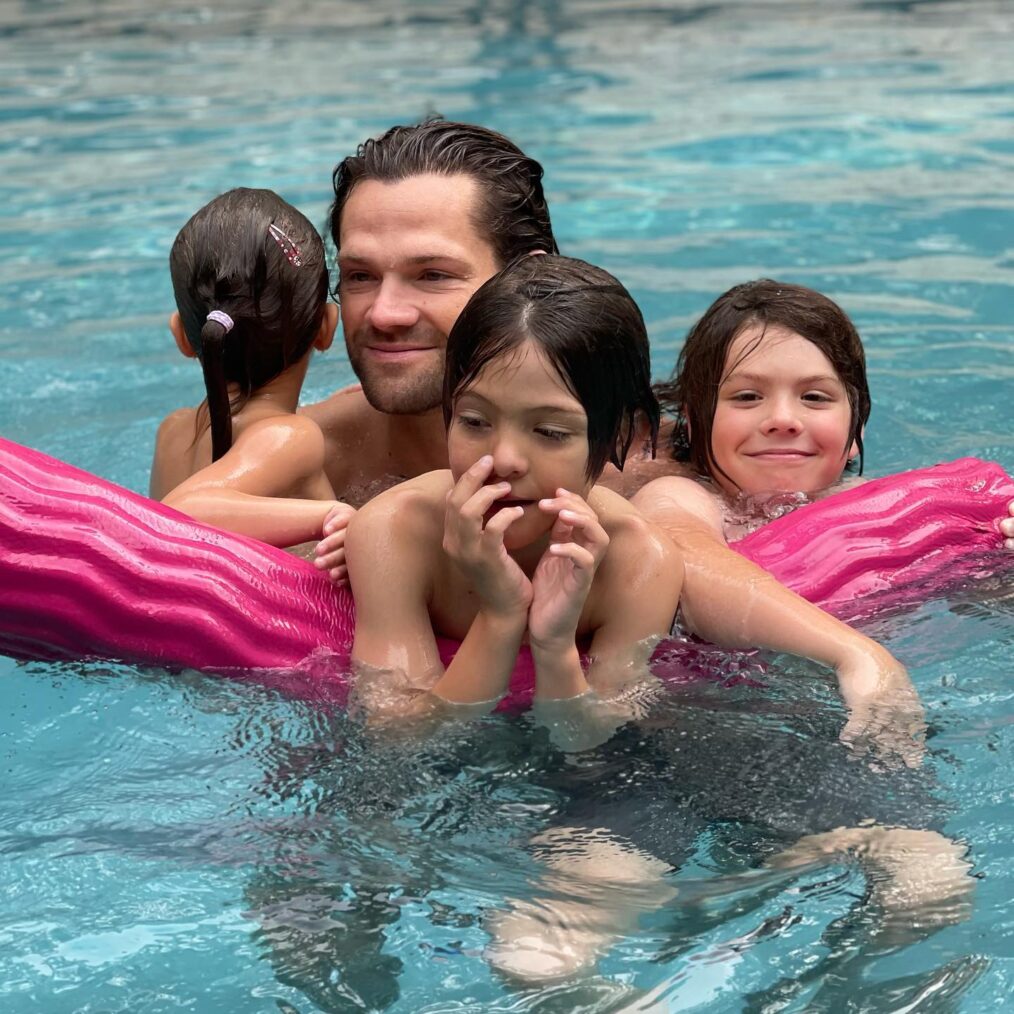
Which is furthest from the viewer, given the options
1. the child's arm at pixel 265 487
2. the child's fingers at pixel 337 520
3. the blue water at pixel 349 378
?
the child's arm at pixel 265 487

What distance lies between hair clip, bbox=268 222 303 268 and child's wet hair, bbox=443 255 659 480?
87 centimetres

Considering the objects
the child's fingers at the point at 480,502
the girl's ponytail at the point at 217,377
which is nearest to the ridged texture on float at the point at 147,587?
the girl's ponytail at the point at 217,377

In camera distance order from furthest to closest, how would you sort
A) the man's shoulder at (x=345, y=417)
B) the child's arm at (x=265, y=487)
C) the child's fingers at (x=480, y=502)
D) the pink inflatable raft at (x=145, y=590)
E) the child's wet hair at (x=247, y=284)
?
the man's shoulder at (x=345, y=417)
the child's wet hair at (x=247, y=284)
the child's arm at (x=265, y=487)
the pink inflatable raft at (x=145, y=590)
the child's fingers at (x=480, y=502)

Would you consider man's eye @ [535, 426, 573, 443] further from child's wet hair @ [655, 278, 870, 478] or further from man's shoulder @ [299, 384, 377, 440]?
man's shoulder @ [299, 384, 377, 440]

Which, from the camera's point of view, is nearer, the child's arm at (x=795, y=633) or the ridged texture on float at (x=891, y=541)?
the child's arm at (x=795, y=633)

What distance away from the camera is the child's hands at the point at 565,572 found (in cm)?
286

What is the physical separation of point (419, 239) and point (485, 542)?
47.5 inches

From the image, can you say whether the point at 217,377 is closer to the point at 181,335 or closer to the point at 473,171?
the point at 181,335

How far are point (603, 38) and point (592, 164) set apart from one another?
4.42 metres

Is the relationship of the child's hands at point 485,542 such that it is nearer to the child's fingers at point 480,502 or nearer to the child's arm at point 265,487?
the child's fingers at point 480,502

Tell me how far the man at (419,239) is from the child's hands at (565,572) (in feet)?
3.34

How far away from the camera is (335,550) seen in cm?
333

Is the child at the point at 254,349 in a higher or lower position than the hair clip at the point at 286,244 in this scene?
lower

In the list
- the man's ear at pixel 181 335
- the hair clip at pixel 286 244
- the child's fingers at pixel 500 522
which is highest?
the hair clip at pixel 286 244
